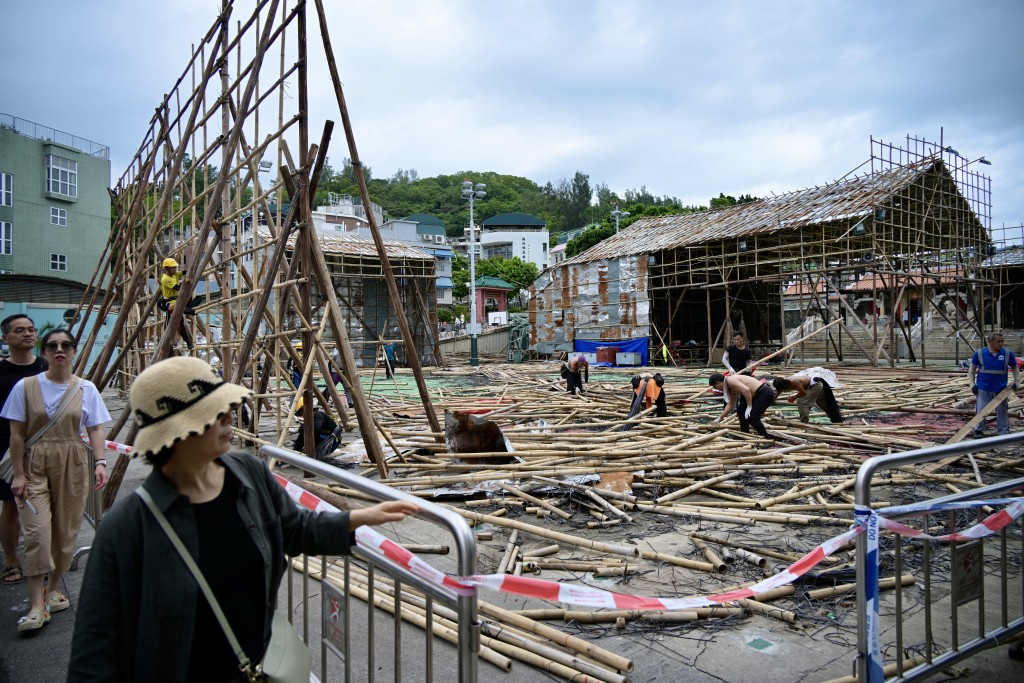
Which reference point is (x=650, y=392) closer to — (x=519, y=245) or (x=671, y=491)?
(x=671, y=491)

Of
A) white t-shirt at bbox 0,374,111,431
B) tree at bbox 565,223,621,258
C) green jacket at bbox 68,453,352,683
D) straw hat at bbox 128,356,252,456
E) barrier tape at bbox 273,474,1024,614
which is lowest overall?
barrier tape at bbox 273,474,1024,614

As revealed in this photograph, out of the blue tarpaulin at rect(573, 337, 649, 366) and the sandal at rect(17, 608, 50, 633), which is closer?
the sandal at rect(17, 608, 50, 633)

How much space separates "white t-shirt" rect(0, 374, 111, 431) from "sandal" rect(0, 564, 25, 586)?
4.35 feet

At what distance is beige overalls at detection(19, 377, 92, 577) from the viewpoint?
4.23m

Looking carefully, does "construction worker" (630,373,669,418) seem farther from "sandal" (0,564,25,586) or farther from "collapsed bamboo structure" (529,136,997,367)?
"collapsed bamboo structure" (529,136,997,367)

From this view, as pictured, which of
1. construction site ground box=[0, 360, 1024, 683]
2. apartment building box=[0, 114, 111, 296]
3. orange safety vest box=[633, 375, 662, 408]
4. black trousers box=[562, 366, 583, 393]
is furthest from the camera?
apartment building box=[0, 114, 111, 296]

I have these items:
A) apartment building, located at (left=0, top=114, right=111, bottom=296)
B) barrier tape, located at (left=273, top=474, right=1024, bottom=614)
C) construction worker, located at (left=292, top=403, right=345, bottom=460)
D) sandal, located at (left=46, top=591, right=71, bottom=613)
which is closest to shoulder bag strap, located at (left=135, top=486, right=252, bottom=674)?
barrier tape, located at (left=273, top=474, right=1024, bottom=614)

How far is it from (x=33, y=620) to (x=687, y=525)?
486 cm

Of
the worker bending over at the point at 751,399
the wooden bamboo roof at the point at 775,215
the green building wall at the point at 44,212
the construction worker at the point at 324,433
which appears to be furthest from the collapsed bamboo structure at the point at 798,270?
the green building wall at the point at 44,212

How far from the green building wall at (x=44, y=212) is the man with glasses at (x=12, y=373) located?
36380 mm

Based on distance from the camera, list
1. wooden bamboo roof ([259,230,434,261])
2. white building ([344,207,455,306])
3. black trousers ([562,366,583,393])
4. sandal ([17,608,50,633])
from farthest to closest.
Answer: white building ([344,207,455,306])
wooden bamboo roof ([259,230,434,261])
black trousers ([562,366,583,393])
sandal ([17,608,50,633])

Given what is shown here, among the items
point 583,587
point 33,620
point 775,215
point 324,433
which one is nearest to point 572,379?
point 324,433

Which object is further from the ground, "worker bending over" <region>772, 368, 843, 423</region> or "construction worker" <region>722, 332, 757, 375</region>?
"construction worker" <region>722, 332, 757, 375</region>

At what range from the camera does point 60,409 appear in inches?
173
